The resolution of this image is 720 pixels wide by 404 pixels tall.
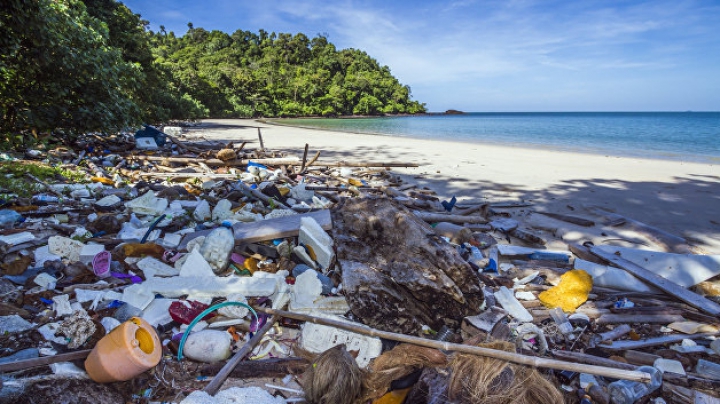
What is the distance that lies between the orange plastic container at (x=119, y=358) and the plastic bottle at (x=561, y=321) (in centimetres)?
307

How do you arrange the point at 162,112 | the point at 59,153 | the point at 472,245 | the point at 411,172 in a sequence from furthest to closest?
the point at 162,112
the point at 411,172
the point at 59,153
the point at 472,245

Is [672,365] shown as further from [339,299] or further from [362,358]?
[339,299]

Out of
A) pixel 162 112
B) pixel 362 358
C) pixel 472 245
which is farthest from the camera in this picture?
pixel 162 112

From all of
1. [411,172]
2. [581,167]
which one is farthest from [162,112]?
[581,167]

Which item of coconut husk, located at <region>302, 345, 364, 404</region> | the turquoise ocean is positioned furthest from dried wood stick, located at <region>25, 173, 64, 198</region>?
the turquoise ocean

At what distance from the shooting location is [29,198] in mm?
5055

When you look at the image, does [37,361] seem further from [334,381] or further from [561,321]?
[561,321]

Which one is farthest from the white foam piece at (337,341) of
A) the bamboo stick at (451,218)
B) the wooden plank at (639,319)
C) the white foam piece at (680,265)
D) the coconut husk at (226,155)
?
the coconut husk at (226,155)

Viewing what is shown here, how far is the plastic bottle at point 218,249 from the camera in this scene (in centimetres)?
349

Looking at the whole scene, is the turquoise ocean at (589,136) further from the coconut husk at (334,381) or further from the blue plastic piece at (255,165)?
the coconut husk at (334,381)

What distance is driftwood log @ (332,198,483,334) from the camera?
2.83 m

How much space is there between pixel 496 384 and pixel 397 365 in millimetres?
590

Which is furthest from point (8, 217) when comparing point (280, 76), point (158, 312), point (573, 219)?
point (280, 76)

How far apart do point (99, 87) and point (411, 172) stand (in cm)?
788
